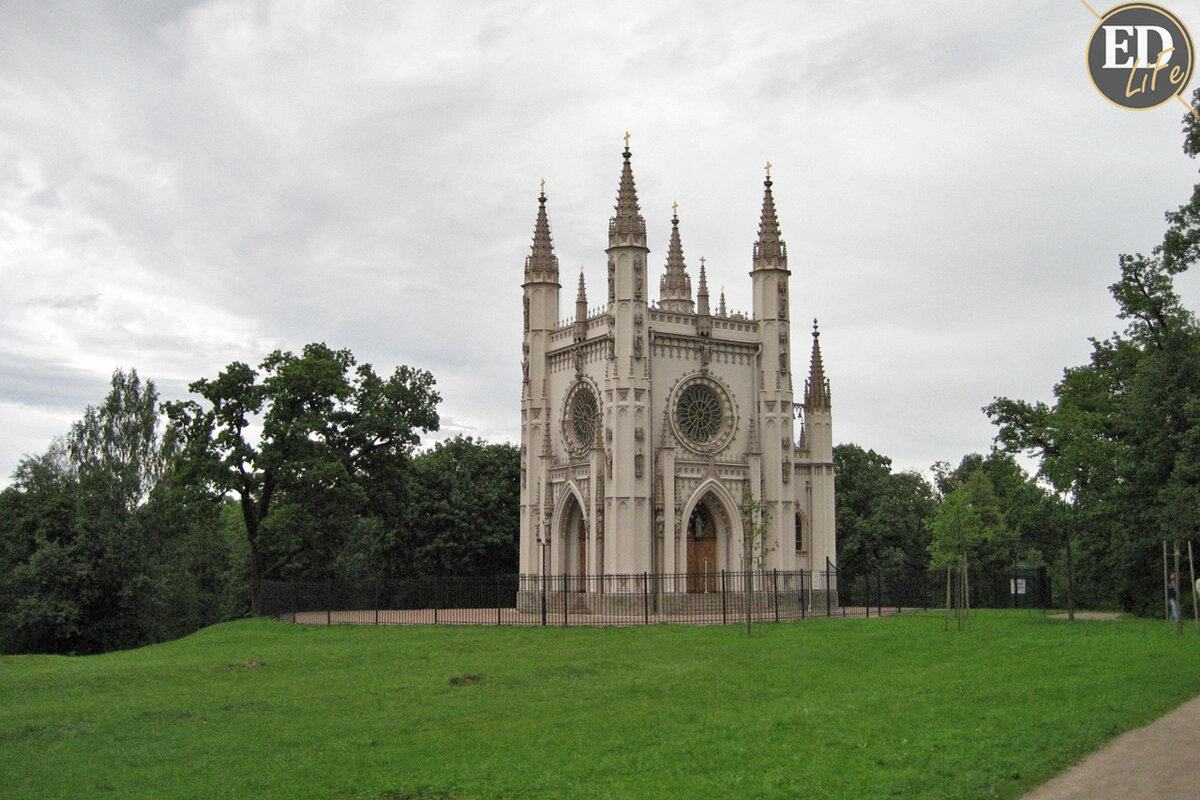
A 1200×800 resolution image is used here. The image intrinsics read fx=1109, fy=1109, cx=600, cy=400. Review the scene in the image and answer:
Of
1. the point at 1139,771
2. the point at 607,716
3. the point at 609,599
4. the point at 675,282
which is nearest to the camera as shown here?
the point at 1139,771

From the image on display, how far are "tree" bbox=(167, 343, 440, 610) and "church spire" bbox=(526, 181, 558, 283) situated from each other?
23.6ft

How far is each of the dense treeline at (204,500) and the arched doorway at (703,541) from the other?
43.8 feet

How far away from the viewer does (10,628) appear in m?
47.9

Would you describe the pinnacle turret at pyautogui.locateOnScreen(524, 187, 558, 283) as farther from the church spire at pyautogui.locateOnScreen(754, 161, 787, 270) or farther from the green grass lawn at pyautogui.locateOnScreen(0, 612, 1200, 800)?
the green grass lawn at pyautogui.locateOnScreen(0, 612, 1200, 800)

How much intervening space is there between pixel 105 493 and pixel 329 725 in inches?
1490

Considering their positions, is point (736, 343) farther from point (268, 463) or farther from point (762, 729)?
point (762, 729)

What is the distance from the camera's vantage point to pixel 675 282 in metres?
57.8

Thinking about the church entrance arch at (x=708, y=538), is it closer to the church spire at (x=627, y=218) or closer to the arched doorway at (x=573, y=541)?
the arched doorway at (x=573, y=541)

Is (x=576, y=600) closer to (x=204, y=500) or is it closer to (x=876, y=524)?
(x=204, y=500)

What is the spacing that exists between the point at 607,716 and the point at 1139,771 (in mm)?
8371

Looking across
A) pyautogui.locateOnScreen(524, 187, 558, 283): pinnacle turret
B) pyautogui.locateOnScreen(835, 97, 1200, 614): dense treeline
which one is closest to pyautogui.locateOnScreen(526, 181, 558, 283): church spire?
pyautogui.locateOnScreen(524, 187, 558, 283): pinnacle turret

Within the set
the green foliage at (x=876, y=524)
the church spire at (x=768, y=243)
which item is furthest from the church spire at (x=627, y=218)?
the green foliage at (x=876, y=524)

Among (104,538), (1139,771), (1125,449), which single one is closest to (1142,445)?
(1125,449)

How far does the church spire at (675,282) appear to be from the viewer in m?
57.2
